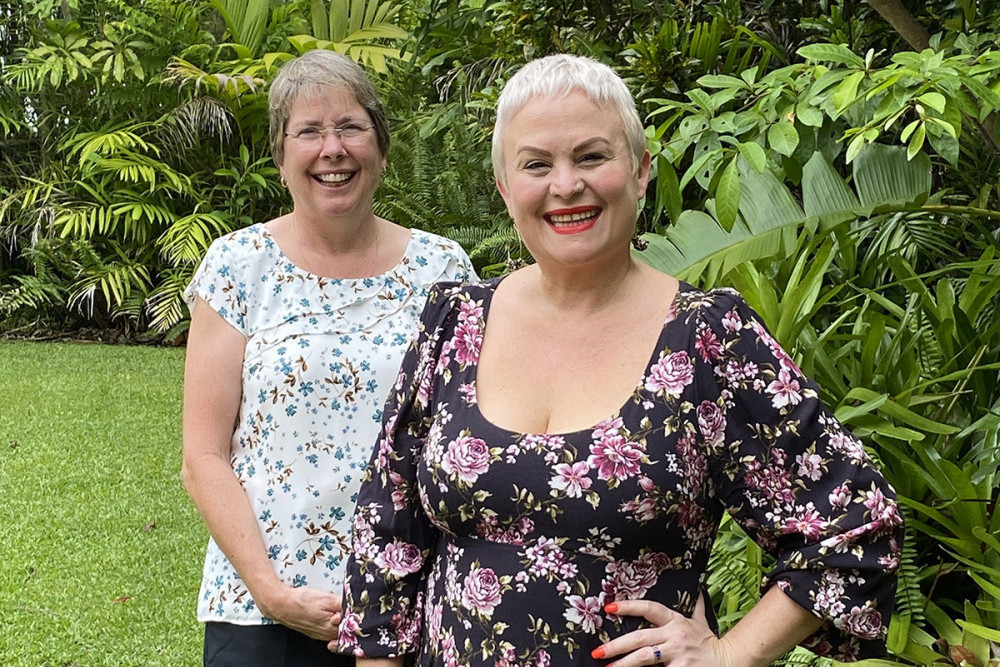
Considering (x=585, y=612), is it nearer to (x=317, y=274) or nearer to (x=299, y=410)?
(x=299, y=410)

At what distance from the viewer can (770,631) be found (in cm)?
158

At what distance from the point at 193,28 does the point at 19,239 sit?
109 inches

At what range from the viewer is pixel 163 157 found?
10.7m

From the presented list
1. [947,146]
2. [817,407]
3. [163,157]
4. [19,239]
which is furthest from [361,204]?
[19,239]

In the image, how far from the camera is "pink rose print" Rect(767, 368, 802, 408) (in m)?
1.56

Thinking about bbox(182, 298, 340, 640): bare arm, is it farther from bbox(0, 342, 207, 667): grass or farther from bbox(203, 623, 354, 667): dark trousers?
bbox(0, 342, 207, 667): grass

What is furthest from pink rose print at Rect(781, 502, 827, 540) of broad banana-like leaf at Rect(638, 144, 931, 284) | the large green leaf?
the large green leaf

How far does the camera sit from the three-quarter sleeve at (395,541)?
69.1 inches

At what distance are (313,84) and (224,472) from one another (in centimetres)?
78

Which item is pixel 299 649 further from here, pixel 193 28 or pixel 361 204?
pixel 193 28

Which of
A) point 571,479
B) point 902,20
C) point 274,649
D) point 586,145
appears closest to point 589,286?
point 586,145

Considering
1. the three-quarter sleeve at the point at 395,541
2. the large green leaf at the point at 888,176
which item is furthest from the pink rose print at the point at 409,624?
the large green leaf at the point at 888,176

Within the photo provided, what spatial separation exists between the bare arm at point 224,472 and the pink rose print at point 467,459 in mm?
584

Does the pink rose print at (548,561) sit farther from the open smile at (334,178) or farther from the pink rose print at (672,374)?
the open smile at (334,178)
